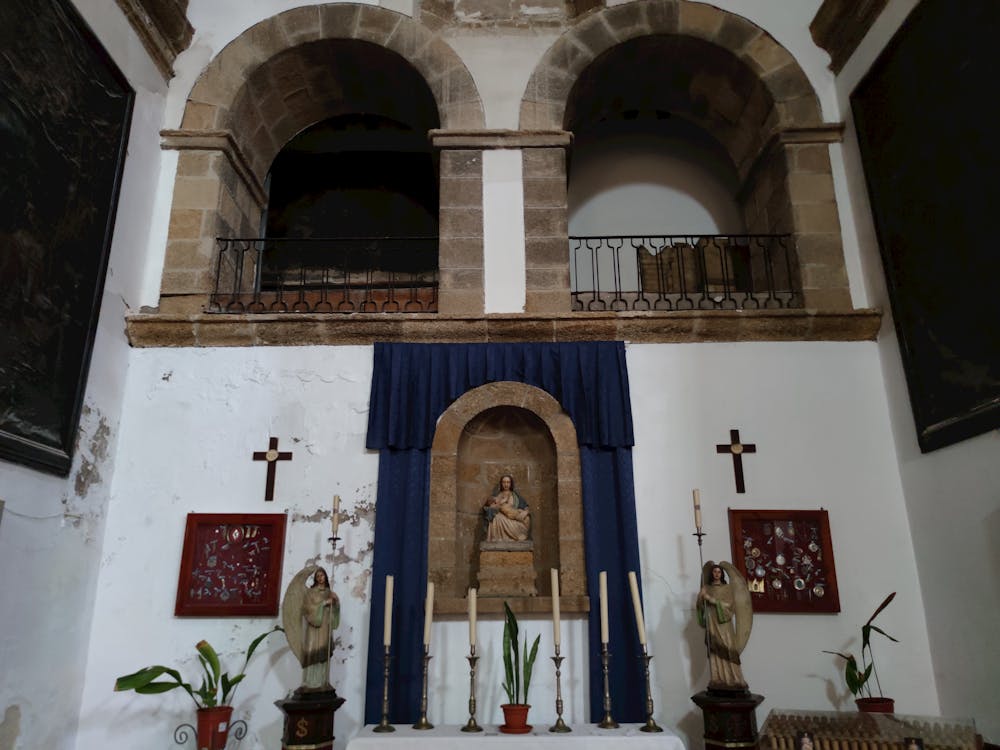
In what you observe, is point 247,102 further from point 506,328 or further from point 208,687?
point 208,687

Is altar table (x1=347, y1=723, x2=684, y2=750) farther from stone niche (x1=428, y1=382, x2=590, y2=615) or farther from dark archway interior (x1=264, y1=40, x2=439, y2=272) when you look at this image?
dark archway interior (x1=264, y1=40, x2=439, y2=272)

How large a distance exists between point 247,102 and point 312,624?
484 cm

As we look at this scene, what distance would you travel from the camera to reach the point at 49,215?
16.7 ft

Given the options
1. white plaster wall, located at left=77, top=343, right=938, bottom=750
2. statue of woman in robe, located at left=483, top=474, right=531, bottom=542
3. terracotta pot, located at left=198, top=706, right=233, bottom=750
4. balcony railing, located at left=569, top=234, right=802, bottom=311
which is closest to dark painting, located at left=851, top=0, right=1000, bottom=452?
white plaster wall, located at left=77, top=343, right=938, bottom=750

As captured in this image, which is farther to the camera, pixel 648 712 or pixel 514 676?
pixel 514 676

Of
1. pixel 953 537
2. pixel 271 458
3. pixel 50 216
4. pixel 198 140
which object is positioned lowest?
pixel 953 537

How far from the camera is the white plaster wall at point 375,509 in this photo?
17.6ft

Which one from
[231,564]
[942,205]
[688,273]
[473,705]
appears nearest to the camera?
[473,705]

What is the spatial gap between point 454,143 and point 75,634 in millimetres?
4783

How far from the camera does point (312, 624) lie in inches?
193

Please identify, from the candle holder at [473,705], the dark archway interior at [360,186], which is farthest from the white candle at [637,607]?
the dark archway interior at [360,186]

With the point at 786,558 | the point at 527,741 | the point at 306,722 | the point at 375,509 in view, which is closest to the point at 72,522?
the point at 375,509

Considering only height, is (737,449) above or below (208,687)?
above

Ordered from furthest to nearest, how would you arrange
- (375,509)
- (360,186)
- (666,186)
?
(360,186) → (666,186) → (375,509)
